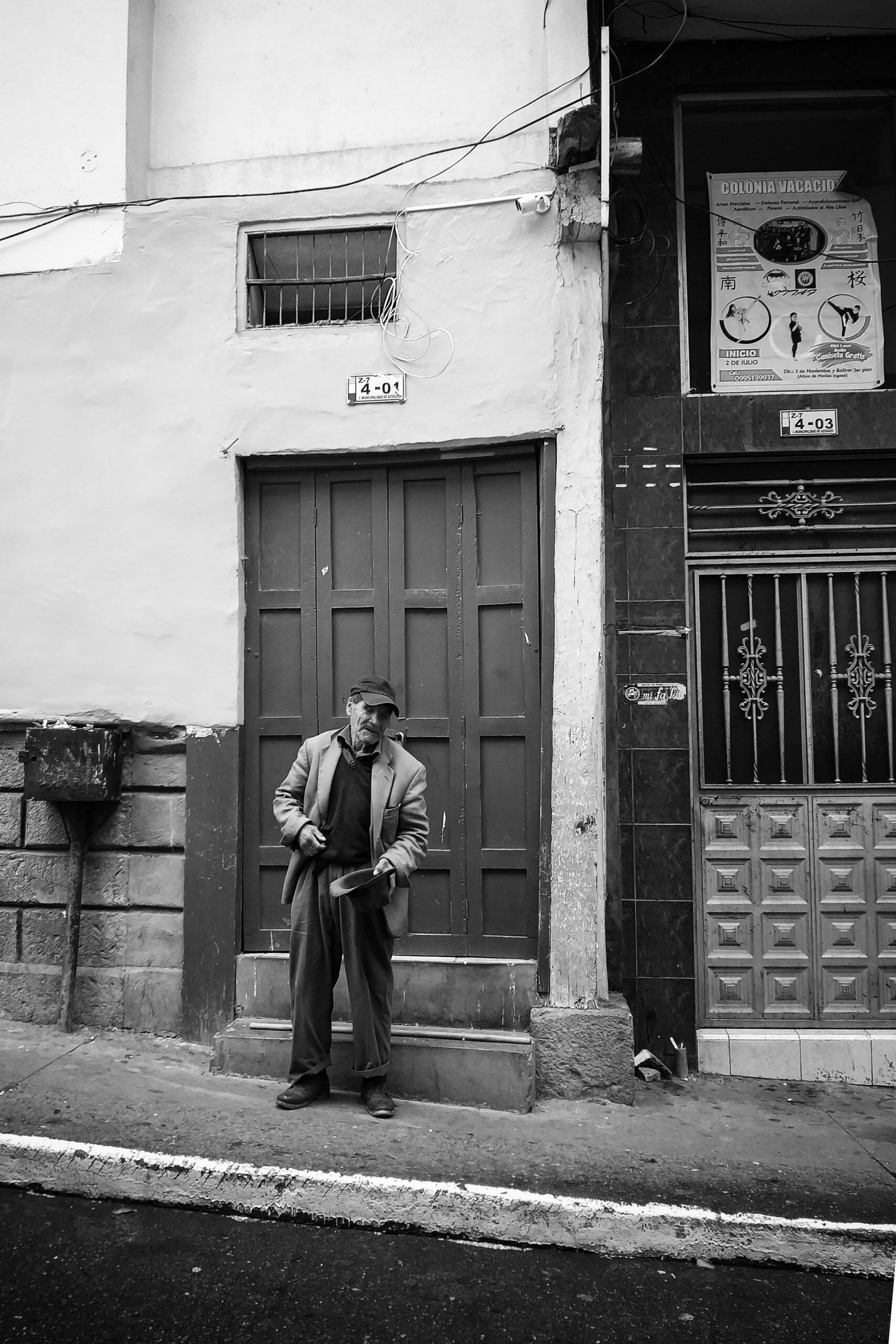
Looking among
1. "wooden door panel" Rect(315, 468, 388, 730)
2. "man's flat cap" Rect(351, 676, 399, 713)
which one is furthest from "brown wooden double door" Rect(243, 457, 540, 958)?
"man's flat cap" Rect(351, 676, 399, 713)

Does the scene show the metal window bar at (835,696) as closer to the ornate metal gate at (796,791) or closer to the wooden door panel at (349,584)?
the ornate metal gate at (796,791)

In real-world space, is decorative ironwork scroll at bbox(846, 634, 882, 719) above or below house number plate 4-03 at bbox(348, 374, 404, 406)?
below

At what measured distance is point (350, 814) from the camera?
4.98 meters

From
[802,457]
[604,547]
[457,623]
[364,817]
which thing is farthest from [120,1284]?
[802,457]

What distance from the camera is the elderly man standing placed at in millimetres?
4895

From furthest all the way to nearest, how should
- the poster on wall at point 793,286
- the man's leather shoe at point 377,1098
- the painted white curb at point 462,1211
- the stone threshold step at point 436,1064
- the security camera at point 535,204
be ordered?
the poster on wall at point 793,286 → the security camera at point 535,204 → the stone threshold step at point 436,1064 → the man's leather shoe at point 377,1098 → the painted white curb at point 462,1211

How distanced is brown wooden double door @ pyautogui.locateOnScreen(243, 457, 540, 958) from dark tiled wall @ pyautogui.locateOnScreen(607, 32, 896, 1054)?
0.75 m

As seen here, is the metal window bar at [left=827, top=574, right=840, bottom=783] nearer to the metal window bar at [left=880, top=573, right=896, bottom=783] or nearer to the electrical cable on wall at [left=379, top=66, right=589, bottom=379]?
the metal window bar at [left=880, top=573, right=896, bottom=783]

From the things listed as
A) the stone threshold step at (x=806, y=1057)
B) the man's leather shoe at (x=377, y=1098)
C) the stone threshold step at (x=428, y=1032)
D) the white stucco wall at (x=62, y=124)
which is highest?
the white stucco wall at (x=62, y=124)

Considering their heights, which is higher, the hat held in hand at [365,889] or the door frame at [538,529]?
the door frame at [538,529]

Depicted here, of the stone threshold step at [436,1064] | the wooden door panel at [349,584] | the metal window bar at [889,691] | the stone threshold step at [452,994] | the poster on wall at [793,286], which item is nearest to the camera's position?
the stone threshold step at [436,1064]

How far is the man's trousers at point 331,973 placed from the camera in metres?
4.90

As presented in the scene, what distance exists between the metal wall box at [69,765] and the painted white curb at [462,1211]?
206 centimetres

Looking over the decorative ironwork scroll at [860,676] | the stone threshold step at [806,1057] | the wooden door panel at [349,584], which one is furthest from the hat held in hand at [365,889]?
the decorative ironwork scroll at [860,676]
